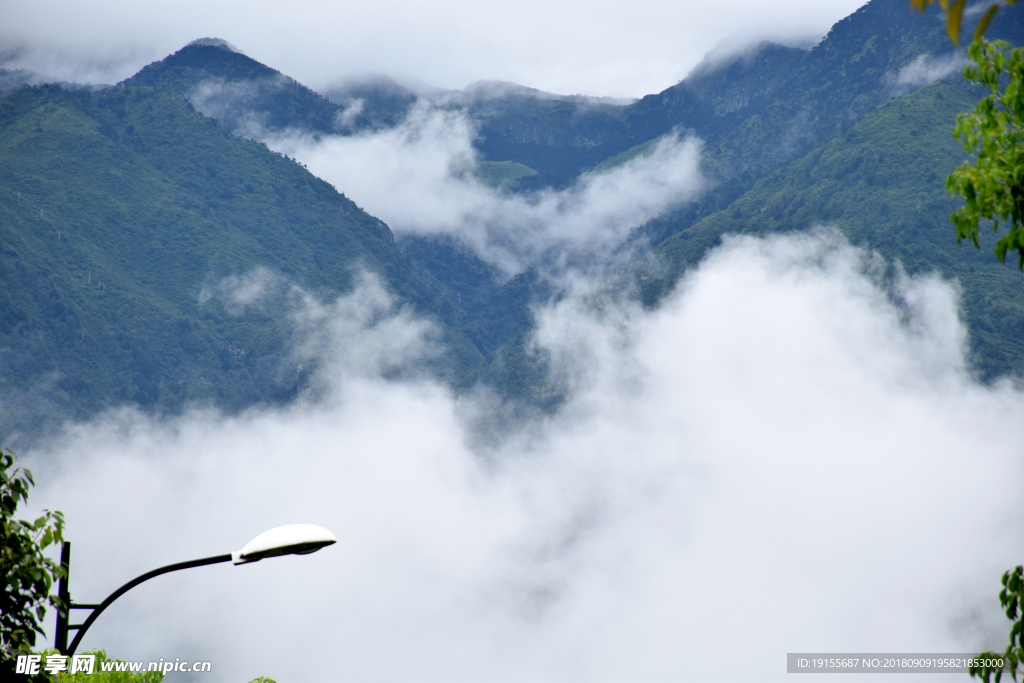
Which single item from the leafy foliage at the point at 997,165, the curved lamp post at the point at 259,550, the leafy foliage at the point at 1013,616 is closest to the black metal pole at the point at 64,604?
the curved lamp post at the point at 259,550

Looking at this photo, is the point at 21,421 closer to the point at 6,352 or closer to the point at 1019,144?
the point at 6,352

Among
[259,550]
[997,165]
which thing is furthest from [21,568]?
[997,165]

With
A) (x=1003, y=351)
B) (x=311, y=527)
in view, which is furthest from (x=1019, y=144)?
(x=1003, y=351)

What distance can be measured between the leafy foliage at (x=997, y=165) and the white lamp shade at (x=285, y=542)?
24.6 ft

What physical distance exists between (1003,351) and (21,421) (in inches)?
8472

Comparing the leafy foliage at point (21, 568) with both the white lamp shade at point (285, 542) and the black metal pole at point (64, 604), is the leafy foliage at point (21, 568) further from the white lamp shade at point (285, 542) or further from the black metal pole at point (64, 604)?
the white lamp shade at point (285, 542)

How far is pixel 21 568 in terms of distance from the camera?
932 centimetres

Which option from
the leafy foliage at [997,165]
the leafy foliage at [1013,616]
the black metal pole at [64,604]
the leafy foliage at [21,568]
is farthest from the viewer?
the black metal pole at [64,604]

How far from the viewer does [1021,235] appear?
29.7ft

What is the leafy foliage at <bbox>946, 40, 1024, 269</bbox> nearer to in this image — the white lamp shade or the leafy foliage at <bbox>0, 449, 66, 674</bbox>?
the white lamp shade

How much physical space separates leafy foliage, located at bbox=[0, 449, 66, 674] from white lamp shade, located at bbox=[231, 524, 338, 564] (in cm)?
186

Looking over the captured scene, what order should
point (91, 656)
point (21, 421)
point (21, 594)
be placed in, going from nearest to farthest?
point (21, 594) < point (91, 656) < point (21, 421)

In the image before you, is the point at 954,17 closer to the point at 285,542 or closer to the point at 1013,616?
the point at 1013,616

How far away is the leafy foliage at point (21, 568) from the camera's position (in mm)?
9297
